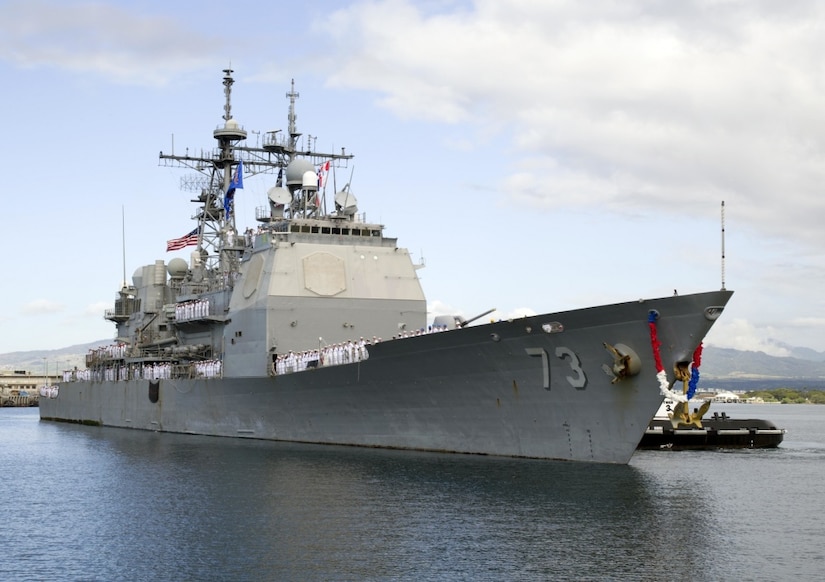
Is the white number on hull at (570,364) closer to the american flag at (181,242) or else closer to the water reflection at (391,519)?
the water reflection at (391,519)

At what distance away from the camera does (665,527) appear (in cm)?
1427

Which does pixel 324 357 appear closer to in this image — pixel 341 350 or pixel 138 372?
pixel 341 350

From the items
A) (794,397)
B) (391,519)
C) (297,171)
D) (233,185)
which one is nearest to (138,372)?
(233,185)

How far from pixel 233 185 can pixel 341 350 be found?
1143 centimetres

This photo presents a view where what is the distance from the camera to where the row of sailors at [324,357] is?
23.8m

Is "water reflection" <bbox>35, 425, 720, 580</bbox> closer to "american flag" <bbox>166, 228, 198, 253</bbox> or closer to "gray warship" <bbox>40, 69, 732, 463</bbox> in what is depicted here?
"gray warship" <bbox>40, 69, 732, 463</bbox>

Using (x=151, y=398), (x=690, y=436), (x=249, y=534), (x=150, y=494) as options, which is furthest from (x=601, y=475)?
(x=151, y=398)

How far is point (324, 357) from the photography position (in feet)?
80.9

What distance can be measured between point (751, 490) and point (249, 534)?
958cm

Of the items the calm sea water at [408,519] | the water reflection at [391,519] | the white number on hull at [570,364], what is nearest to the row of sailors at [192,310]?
the calm sea water at [408,519]

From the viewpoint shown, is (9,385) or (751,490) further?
(9,385)

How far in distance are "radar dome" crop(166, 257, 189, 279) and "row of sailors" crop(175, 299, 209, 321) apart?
4.70 m

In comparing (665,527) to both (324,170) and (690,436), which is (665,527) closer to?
(690,436)

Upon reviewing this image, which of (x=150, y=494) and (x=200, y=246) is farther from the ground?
(x=200, y=246)
